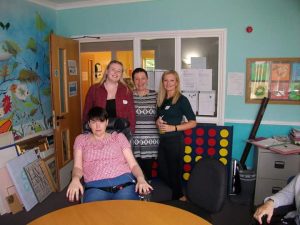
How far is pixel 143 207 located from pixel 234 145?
7.44 feet

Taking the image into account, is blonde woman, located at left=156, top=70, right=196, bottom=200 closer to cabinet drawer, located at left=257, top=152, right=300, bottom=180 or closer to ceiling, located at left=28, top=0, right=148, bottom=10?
cabinet drawer, located at left=257, top=152, right=300, bottom=180

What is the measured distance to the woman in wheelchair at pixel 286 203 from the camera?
161 cm

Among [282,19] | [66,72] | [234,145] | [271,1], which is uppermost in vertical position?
[271,1]

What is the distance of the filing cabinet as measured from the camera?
2885 mm

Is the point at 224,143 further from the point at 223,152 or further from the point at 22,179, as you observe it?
the point at 22,179

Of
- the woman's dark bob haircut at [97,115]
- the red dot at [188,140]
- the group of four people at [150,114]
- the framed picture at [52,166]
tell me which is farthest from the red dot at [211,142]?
the framed picture at [52,166]

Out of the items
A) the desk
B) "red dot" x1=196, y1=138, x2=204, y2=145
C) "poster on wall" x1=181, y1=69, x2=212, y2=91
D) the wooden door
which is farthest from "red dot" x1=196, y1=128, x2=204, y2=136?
the desk

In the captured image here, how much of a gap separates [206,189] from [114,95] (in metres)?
1.35

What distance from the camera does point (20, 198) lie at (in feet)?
9.53

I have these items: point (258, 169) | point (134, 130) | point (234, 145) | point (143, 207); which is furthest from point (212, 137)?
point (143, 207)

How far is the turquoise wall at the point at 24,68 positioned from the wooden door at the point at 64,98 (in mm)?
276

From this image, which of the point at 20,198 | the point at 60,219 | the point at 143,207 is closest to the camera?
the point at 60,219

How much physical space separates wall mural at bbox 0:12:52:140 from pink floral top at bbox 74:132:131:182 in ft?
4.74

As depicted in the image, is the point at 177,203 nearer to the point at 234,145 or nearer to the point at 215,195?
the point at 215,195
